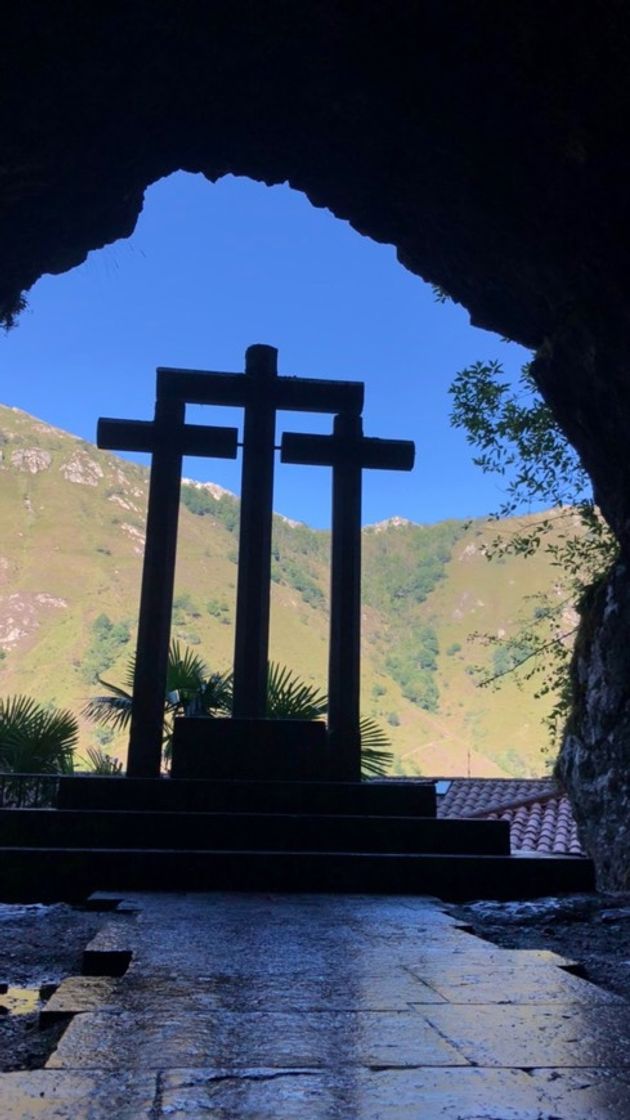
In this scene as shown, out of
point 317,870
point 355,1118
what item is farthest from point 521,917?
point 355,1118

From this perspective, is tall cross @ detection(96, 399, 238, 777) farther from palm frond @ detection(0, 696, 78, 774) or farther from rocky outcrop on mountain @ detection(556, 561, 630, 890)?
rocky outcrop on mountain @ detection(556, 561, 630, 890)

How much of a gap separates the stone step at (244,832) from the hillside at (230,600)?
7518cm

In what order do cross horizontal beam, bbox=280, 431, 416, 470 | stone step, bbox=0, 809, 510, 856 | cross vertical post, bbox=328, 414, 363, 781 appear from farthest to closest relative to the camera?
cross horizontal beam, bbox=280, 431, 416, 470, cross vertical post, bbox=328, 414, 363, 781, stone step, bbox=0, 809, 510, 856

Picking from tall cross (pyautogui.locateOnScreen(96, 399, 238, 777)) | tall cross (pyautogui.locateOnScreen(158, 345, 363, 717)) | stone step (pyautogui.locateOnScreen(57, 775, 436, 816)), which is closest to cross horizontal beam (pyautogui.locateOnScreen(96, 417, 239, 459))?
tall cross (pyautogui.locateOnScreen(96, 399, 238, 777))

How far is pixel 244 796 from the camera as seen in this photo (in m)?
5.70

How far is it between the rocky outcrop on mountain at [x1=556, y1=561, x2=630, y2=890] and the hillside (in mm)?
73751

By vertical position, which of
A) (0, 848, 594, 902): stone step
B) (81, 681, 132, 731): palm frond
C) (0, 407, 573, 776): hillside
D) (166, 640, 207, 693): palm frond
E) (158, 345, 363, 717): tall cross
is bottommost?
(0, 848, 594, 902): stone step

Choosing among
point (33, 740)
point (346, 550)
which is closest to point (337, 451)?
point (346, 550)

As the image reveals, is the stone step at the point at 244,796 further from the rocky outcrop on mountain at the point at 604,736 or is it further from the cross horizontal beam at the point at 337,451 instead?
the cross horizontal beam at the point at 337,451

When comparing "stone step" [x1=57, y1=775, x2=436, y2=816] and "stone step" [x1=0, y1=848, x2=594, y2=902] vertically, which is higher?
"stone step" [x1=57, y1=775, x2=436, y2=816]

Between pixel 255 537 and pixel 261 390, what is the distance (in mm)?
1408

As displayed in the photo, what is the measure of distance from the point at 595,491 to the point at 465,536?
411 feet

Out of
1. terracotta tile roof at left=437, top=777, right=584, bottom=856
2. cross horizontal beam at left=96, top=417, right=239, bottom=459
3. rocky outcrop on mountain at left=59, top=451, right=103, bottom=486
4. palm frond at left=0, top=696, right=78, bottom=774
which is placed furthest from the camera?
rocky outcrop on mountain at left=59, top=451, right=103, bottom=486

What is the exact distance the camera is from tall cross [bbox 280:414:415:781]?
6.85 m
